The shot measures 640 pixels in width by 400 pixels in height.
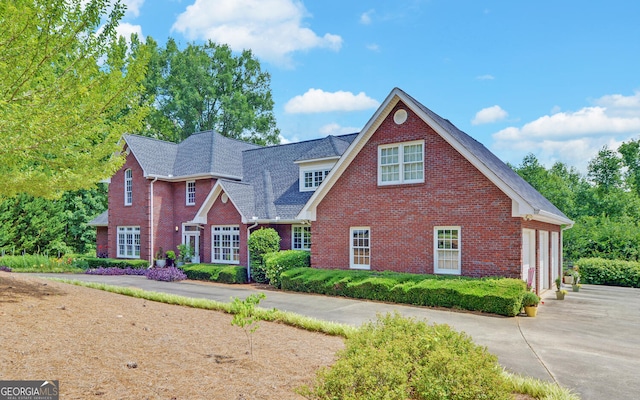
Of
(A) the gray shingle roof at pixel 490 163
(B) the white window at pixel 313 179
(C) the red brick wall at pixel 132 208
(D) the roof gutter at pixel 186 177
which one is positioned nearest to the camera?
(A) the gray shingle roof at pixel 490 163

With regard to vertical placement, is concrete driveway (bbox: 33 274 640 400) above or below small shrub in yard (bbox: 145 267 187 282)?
above

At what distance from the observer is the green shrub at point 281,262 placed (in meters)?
18.7

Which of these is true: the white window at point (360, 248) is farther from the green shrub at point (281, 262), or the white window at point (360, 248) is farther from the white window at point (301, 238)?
the white window at point (301, 238)

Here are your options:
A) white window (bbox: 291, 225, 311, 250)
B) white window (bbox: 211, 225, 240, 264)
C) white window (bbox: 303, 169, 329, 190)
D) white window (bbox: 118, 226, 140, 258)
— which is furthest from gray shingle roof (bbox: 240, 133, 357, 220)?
white window (bbox: 118, 226, 140, 258)

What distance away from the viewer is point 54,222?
33625 mm

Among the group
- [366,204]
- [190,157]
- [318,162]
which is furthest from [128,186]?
[366,204]

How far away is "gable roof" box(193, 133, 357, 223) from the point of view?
2191 centimetres

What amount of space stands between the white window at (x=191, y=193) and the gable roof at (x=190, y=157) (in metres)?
0.68

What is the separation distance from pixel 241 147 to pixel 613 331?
24.4m

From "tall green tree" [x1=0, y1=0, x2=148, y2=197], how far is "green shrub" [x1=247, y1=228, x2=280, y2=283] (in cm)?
993

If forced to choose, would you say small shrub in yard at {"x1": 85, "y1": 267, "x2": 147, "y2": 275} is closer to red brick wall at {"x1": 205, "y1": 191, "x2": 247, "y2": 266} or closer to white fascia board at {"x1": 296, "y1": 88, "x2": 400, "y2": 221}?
red brick wall at {"x1": 205, "y1": 191, "x2": 247, "y2": 266}

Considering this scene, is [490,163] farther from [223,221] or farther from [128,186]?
[128,186]

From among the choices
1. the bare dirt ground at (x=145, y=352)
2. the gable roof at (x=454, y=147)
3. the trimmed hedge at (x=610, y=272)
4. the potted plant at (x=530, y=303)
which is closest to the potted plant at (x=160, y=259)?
the gable roof at (x=454, y=147)

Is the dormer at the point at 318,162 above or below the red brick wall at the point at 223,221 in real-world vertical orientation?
above
